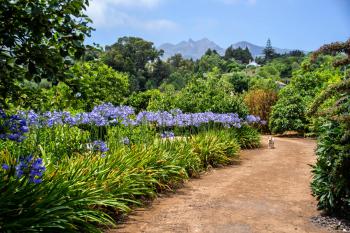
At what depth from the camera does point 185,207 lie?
629 cm

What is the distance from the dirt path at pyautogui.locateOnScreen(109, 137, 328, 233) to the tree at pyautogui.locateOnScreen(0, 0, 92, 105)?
111 inches

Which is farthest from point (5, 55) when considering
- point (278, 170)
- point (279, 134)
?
point (279, 134)

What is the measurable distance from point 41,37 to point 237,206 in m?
4.50

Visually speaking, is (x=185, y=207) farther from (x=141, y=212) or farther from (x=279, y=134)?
(x=279, y=134)

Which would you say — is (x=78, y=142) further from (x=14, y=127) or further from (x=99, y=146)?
(x=14, y=127)

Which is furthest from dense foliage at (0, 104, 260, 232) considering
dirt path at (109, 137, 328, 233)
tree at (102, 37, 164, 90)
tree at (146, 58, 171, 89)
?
tree at (146, 58, 171, 89)

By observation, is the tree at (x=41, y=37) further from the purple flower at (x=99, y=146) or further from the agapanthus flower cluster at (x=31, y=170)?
the purple flower at (x=99, y=146)

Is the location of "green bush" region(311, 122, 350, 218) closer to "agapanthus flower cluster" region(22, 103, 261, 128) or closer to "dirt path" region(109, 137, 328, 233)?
"dirt path" region(109, 137, 328, 233)

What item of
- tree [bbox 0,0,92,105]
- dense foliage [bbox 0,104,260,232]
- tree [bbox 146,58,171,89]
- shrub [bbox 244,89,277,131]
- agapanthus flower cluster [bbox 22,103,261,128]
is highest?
tree [bbox 146,58,171,89]

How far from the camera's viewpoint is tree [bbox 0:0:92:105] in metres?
2.70

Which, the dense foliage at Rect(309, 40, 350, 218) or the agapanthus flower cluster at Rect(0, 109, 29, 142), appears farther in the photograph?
the dense foliage at Rect(309, 40, 350, 218)

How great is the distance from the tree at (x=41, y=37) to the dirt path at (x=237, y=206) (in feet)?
9.26

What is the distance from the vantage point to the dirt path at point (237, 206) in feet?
17.6

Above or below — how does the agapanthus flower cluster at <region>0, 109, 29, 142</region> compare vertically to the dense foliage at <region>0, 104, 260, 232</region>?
above
